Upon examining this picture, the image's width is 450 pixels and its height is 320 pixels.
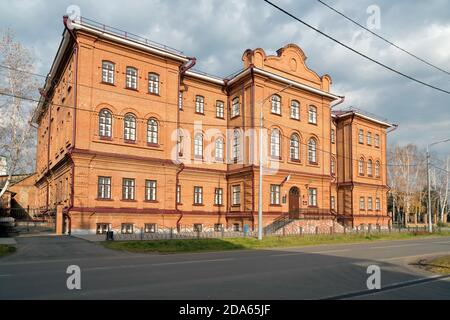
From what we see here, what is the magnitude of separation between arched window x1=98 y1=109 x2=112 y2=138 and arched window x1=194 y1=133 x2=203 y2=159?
9.17 m

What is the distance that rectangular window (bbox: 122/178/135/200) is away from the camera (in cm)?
3023

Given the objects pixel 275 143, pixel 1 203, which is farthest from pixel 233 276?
pixel 1 203

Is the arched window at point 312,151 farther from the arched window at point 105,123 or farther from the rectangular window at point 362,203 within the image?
the arched window at point 105,123

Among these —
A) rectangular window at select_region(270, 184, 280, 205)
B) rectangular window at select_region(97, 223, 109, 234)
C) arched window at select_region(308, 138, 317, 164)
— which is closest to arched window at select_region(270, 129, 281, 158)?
rectangular window at select_region(270, 184, 280, 205)

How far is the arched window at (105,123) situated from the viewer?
2962 cm

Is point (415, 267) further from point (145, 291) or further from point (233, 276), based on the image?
point (145, 291)

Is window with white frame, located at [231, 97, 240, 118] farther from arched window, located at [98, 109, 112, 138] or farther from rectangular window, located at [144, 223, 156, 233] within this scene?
rectangular window, located at [144, 223, 156, 233]

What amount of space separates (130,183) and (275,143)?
13817 mm

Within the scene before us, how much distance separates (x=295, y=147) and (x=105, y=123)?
17941 mm

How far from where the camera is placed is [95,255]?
18.7 m

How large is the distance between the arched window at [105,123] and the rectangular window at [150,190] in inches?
184

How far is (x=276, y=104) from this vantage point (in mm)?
37719

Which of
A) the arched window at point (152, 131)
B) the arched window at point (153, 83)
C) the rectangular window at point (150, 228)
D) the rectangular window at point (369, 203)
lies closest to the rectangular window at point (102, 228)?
the rectangular window at point (150, 228)

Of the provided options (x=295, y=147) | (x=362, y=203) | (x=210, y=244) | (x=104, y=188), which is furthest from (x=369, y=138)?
(x=210, y=244)
